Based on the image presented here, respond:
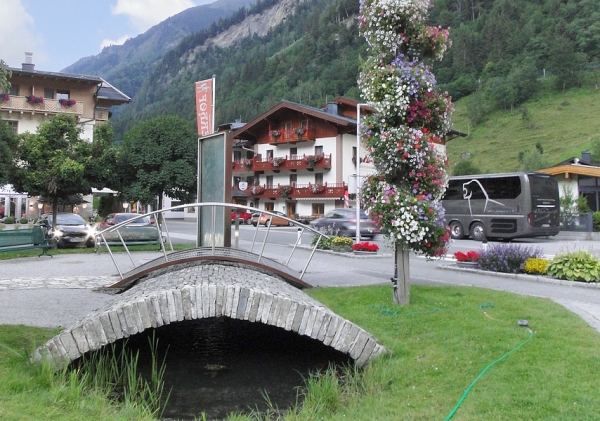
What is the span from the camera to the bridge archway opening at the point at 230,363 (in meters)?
6.35

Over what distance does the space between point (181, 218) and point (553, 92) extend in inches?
2186

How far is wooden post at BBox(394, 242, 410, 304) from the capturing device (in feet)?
29.6

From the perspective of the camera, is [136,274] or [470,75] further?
[470,75]

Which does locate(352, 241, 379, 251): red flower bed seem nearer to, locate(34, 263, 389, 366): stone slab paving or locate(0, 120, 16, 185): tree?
locate(34, 263, 389, 366): stone slab paving

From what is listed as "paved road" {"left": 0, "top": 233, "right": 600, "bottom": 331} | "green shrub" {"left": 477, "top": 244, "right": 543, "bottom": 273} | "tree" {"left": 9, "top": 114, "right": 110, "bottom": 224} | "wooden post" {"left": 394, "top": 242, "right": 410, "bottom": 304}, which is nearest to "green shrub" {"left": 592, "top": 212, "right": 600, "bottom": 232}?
"paved road" {"left": 0, "top": 233, "right": 600, "bottom": 331}

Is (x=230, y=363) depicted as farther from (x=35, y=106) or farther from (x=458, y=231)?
(x=35, y=106)

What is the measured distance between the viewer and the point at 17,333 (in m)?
7.23

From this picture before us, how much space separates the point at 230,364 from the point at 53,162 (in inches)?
667

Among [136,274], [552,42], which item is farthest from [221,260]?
[552,42]

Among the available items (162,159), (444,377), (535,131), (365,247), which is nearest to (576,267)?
(444,377)

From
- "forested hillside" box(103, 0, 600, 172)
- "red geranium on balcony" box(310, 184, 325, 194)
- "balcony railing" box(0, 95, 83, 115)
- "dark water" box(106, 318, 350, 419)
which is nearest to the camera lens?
"dark water" box(106, 318, 350, 419)

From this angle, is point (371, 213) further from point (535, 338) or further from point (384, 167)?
point (535, 338)

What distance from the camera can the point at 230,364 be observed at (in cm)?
777

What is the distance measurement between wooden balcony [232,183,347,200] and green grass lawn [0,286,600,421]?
1635 inches
